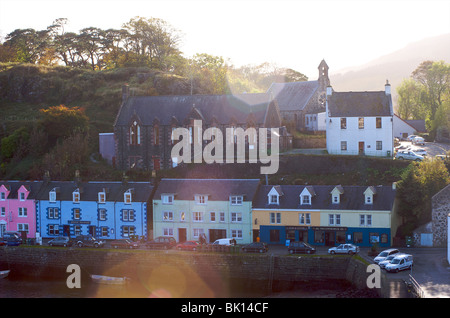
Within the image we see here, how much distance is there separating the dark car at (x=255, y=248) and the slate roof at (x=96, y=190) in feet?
40.0

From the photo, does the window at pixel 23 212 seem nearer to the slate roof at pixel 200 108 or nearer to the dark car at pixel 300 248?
the slate roof at pixel 200 108

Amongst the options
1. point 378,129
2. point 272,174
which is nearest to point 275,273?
point 272,174

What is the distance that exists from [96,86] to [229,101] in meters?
37.2

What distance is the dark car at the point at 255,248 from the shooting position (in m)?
47.9

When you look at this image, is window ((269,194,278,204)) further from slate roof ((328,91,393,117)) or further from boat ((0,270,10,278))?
boat ((0,270,10,278))

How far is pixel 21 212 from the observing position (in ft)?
196

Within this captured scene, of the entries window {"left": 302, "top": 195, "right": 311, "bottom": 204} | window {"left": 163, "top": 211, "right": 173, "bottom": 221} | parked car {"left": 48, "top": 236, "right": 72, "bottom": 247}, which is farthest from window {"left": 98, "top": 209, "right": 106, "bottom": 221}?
window {"left": 302, "top": 195, "right": 311, "bottom": 204}

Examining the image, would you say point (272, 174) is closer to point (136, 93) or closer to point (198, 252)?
point (198, 252)

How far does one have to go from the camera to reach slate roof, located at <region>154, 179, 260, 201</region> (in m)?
53.9

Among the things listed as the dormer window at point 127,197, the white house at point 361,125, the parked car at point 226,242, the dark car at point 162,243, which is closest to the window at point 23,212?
the dormer window at point 127,197

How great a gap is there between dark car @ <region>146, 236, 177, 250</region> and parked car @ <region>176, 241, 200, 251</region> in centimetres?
113

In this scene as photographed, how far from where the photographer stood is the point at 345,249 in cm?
4622
